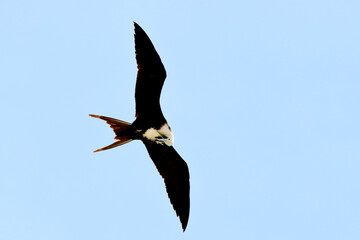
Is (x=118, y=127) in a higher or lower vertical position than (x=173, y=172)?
higher

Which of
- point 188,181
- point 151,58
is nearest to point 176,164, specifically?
point 188,181

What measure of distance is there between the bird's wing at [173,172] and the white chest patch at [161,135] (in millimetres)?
143

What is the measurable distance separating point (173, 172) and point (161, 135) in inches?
26.9

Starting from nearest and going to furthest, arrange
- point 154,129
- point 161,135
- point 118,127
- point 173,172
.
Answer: point 118,127 < point 154,129 < point 161,135 < point 173,172

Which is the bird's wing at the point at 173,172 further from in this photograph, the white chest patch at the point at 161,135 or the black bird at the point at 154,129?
the white chest patch at the point at 161,135

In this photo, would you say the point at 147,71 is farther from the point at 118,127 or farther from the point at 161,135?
the point at 161,135

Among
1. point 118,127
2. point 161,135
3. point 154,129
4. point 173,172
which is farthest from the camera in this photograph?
point 173,172

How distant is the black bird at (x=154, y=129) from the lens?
938 cm

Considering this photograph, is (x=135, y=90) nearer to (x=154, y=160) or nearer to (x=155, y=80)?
(x=155, y=80)

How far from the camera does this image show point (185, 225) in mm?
9938

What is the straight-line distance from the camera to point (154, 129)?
9.80 metres

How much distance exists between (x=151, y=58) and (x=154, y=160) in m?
1.73

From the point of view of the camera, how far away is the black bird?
9375 millimetres

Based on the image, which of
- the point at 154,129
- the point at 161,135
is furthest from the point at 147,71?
the point at 161,135
